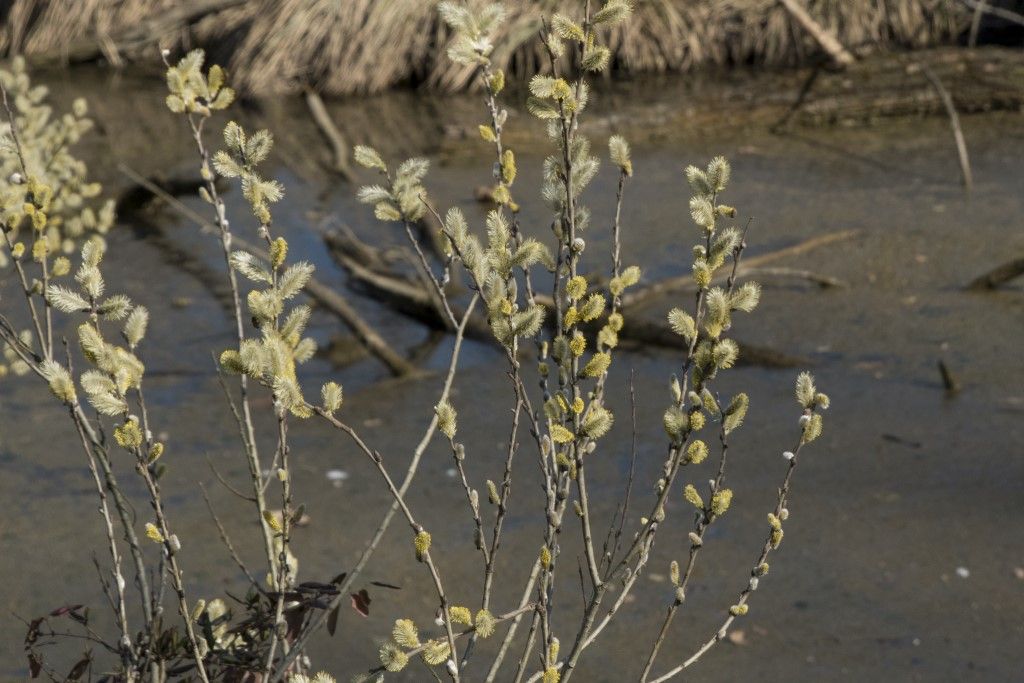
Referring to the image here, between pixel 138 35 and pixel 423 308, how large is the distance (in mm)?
6008

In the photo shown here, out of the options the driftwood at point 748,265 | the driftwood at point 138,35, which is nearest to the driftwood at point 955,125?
the driftwood at point 748,265

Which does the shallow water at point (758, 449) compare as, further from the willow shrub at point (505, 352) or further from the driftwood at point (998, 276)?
the willow shrub at point (505, 352)

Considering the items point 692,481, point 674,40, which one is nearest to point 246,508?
point 692,481

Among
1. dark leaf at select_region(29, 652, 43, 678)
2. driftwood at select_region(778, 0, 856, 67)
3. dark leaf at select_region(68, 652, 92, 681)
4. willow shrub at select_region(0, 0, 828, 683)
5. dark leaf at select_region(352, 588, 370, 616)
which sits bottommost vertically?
driftwood at select_region(778, 0, 856, 67)

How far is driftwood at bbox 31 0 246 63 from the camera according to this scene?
34.8 ft

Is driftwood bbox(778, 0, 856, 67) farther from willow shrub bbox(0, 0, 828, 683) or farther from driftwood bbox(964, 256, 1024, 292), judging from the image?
willow shrub bbox(0, 0, 828, 683)

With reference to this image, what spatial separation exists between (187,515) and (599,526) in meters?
1.28

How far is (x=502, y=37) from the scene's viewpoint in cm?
945

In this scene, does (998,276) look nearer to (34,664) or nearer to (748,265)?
(748,265)

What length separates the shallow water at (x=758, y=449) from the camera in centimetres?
371

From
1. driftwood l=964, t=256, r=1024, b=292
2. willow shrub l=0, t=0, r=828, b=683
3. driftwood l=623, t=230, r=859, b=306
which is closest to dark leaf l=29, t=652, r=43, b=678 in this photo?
willow shrub l=0, t=0, r=828, b=683

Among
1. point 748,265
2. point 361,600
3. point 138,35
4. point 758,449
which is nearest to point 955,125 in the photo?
point 748,265

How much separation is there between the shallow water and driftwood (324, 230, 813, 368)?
0.07 metres

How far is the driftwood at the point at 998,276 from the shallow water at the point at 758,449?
0.05 m
